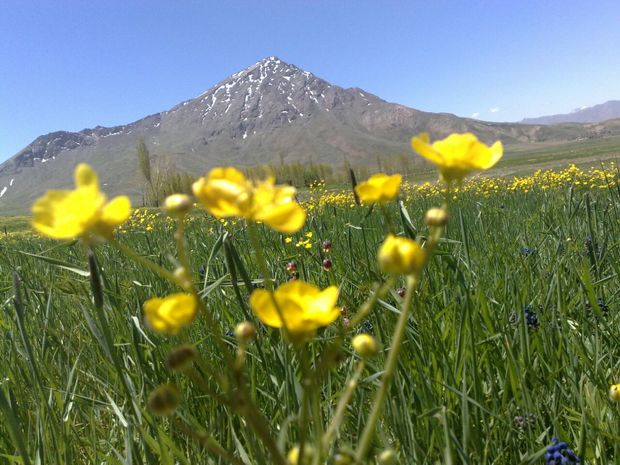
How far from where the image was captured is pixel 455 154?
0.48 metres

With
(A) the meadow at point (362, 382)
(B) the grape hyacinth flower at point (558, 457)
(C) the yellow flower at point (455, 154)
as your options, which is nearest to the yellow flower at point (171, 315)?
(A) the meadow at point (362, 382)

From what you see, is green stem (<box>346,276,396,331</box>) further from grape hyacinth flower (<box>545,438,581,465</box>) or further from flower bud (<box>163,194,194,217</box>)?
grape hyacinth flower (<box>545,438,581,465</box>)

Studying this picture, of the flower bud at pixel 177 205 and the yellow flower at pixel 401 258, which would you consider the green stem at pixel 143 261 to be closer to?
the flower bud at pixel 177 205

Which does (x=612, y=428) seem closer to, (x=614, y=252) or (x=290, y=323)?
(x=290, y=323)

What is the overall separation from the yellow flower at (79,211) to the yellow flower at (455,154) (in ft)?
0.92

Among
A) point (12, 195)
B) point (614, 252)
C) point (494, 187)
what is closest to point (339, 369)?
point (614, 252)

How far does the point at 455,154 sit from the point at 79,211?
1.13 feet

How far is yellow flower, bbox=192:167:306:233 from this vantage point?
1.30ft

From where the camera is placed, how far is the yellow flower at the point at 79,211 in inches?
15.7

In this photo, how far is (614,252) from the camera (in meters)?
2.17

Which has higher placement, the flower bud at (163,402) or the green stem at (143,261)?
the green stem at (143,261)

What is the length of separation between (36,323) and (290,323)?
1.67 m

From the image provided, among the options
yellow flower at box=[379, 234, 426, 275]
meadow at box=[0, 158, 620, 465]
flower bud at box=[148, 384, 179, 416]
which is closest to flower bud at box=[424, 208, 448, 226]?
yellow flower at box=[379, 234, 426, 275]

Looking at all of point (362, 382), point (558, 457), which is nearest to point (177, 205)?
point (362, 382)
